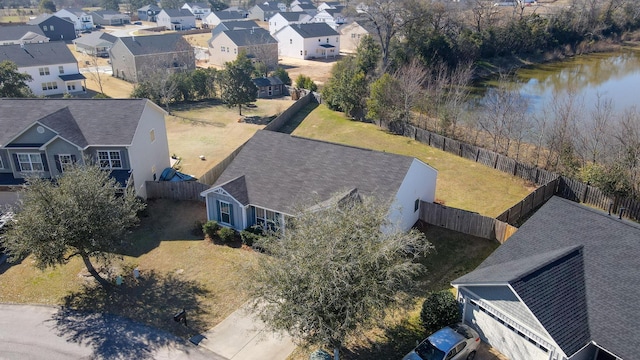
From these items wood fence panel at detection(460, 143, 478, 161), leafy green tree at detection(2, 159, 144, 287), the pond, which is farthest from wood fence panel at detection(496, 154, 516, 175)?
leafy green tree at detection(2, 159, 144, 287)

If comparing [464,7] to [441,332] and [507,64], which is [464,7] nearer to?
[507,64]

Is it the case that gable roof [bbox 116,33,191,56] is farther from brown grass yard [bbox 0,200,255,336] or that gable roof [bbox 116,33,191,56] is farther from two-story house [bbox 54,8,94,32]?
two-story house [bbox 54,8,94,32]

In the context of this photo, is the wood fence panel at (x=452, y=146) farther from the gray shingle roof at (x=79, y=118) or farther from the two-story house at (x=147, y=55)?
the two-story house at (x=147, y=55)

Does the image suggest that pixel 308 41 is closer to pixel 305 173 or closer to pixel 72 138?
pixel 72 138

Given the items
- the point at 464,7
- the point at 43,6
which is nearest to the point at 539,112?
the point at 464,7

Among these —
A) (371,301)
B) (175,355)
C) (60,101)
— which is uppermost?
(60,101)

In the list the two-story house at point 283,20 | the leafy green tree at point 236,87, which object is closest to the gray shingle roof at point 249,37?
the leafy green tree at point 236,87

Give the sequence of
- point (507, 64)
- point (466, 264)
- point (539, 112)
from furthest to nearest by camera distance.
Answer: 1. point (507, 64)
2. point (539, 112)
3. point (466, 264)

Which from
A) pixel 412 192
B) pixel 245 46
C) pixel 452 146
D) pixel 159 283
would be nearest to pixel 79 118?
pixel 159 283
